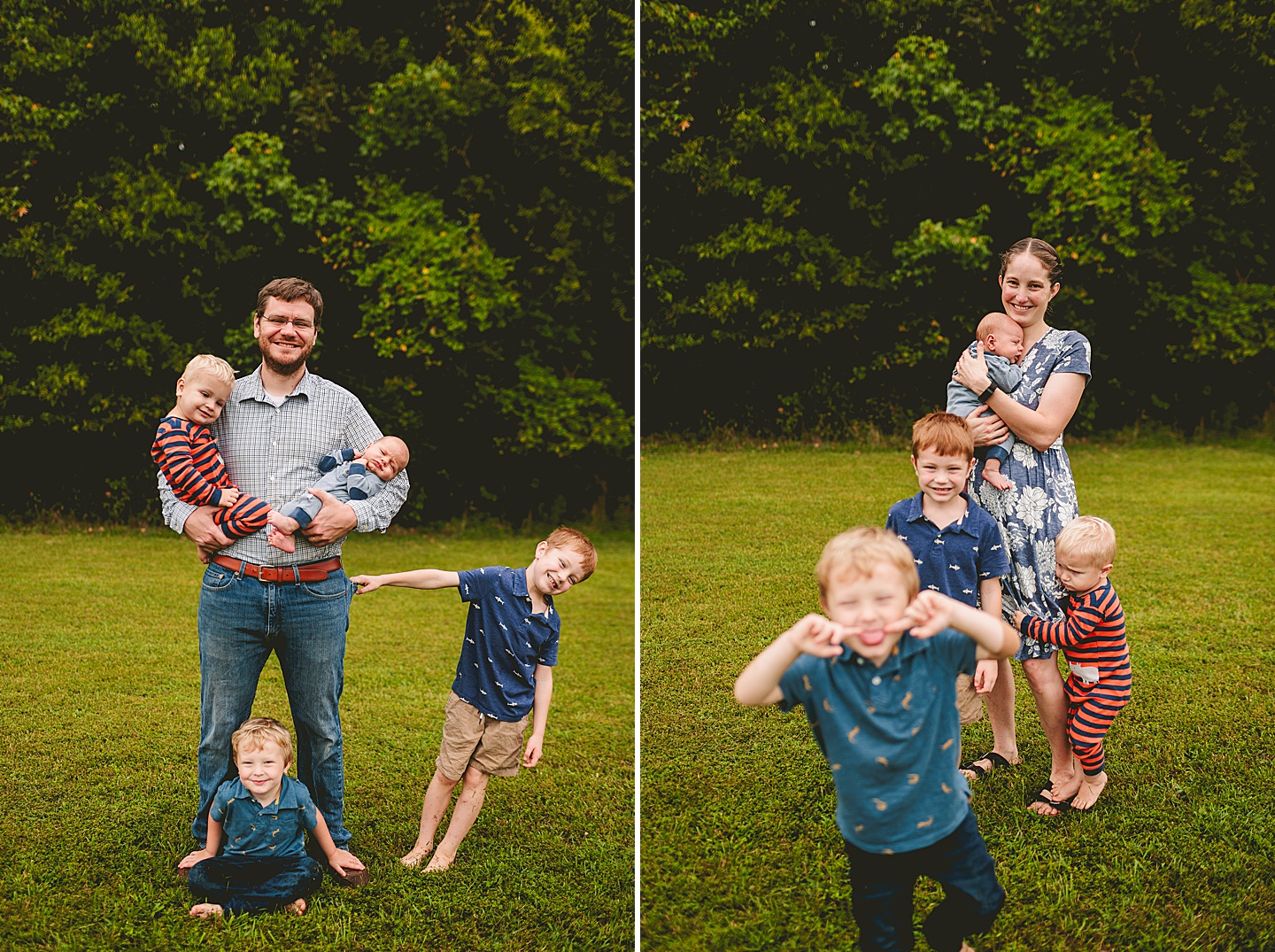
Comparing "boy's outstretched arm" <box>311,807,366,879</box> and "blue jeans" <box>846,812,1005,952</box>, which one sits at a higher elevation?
"blue jeans" <box>846,812,1005,952</box>

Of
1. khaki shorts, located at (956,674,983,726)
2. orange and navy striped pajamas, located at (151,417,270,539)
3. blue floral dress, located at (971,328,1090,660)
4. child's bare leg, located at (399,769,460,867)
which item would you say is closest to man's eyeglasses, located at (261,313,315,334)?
orange and navy striped pajamas, located at (151,417,270,539)

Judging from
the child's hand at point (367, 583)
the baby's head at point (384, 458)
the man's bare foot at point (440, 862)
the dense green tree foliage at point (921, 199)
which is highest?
the dense green tree foliage at point (921, 199)

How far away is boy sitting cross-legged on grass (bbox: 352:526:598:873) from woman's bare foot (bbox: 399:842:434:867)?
268 mm

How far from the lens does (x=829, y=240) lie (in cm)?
1441

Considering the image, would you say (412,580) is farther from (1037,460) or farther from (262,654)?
(1037,460)

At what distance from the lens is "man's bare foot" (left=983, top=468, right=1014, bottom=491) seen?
3377 mm

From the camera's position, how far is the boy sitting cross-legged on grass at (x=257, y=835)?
121 inches

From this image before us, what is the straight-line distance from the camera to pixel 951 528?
304cm

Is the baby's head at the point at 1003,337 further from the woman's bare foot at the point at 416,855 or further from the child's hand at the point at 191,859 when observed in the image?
the child's hand at the point at 191,859

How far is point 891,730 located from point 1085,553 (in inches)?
56.0

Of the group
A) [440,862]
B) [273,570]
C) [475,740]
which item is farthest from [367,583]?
[440,862]

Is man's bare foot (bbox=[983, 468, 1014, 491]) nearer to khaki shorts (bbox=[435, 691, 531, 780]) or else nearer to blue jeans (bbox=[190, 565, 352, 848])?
khaki shorts (bbox=[435, 691, 531, 780])

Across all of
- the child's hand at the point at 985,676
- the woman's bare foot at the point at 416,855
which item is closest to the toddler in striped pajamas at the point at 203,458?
the woman's bare foot at the point at 416,855

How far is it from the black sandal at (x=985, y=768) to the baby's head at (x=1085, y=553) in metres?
0.82
